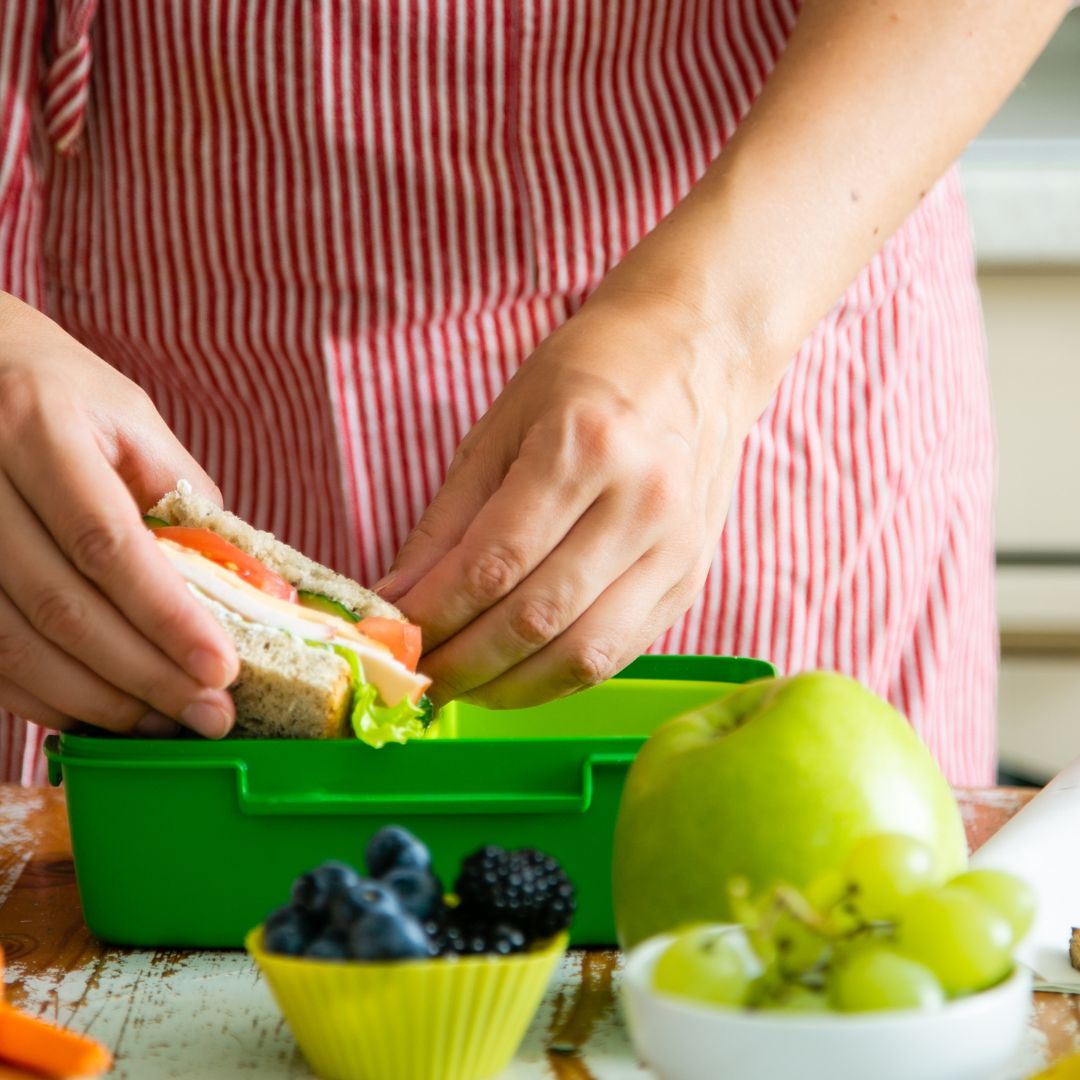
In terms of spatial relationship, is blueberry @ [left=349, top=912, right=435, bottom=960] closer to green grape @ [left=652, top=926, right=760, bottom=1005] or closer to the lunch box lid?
green grape @ [left=652, top=926, right=760, bottom=1005]

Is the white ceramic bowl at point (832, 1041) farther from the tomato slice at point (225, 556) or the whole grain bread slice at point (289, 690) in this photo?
the tomato slice at point (225, 556)

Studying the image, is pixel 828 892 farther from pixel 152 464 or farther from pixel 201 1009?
pixel 152 464

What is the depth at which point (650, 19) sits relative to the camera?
4.09 feet

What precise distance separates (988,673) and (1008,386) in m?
0.60

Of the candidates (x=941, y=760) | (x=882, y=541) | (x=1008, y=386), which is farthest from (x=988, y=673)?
(x=1008, y=386)

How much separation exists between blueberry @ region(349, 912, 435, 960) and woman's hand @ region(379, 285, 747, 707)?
11.7 inches

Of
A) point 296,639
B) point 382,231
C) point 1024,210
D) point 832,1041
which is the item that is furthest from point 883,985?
point 1024,210

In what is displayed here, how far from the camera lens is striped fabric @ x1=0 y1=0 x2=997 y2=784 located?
1.21 meters

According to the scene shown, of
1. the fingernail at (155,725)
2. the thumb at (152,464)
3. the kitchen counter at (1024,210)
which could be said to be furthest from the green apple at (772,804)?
the kitchen counter at (1024,210)

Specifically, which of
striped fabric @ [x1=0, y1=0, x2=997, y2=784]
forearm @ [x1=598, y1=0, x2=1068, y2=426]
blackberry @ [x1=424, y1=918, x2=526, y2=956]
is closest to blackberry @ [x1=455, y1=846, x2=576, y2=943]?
blackberry @ [x1=424, y1=918, x2=526, y2=956]

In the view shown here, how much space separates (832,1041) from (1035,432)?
1.63 metres

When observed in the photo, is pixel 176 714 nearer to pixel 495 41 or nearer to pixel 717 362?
pixel 717 362

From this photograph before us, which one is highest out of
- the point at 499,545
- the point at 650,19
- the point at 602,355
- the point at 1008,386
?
the point at 650,19

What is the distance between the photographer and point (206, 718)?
817 millimetres
